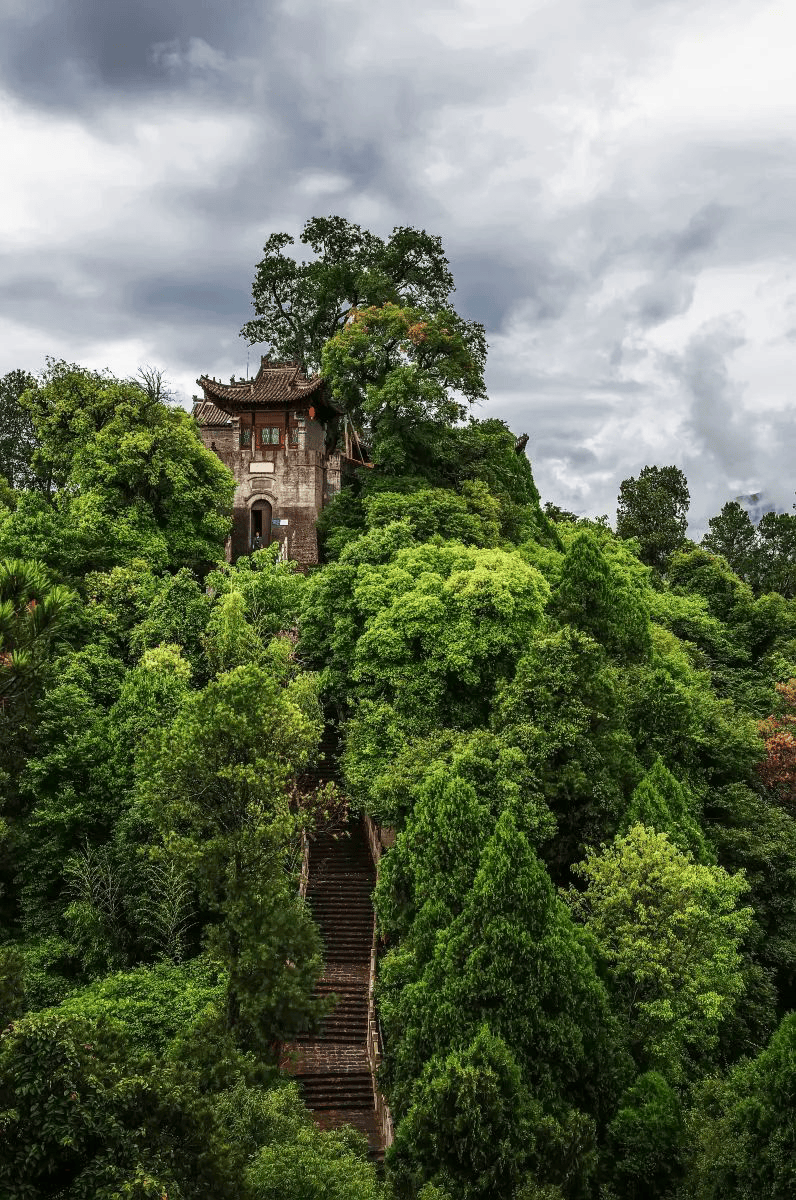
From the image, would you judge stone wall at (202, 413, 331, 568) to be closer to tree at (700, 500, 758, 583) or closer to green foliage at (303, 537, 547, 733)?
green foliage at (303, 537, 547, 733)

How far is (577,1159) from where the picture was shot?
48.5 feet

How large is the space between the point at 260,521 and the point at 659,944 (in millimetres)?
25455

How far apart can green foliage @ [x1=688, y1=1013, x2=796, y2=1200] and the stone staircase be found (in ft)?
19.7

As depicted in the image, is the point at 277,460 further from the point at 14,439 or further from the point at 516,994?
the point at 516,994

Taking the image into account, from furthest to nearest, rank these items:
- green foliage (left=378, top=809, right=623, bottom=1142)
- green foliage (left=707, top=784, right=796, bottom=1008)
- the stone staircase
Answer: green foliage (left=707, top=784, right=796, bottom=1008) < the stone staircase < green foliage (left=378, top=809, right=623, bottom=1142)

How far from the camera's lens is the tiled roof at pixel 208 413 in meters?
42.2

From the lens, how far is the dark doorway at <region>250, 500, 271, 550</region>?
39469 millimetres

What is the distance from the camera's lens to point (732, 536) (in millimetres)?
51844

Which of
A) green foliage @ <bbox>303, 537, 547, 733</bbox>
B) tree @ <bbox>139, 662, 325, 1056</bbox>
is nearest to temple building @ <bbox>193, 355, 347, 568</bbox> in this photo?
green foliage @ <bbox>303, 537, 547, 733</bbox>

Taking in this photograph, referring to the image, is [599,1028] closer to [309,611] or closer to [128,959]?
[128,959]

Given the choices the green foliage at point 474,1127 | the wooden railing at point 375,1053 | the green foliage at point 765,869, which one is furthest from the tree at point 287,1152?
the green foliage at point 765,869

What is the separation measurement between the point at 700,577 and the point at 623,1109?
30.9m

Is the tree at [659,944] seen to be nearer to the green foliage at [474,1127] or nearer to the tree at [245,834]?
the green foliage at [474,1127]

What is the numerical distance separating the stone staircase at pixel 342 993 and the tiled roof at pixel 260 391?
1792cm
